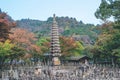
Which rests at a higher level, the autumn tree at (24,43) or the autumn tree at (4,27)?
the autumn tree at (4,27)

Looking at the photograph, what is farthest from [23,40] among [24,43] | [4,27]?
[4,27]

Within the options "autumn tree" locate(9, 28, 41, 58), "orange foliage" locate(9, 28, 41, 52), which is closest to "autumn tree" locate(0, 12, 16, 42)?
"orange foliage" locate(9, 28, 41, 52)

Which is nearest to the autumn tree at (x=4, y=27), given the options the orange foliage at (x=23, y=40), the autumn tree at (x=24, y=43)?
the orange foliage at (x=23, y=40)

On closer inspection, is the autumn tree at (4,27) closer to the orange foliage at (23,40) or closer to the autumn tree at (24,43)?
the orange foliage at (23,40)

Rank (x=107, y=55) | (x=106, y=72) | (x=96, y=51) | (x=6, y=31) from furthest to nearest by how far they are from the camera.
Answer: (x=96, y=51) < (x=107, y=55) < (x=6, y=31) < (x=106, y=72)

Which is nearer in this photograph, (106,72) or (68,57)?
(106,72)

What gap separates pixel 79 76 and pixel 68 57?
24173 millimetres

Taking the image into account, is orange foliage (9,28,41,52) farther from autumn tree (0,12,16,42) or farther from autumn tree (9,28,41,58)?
autumn tree (0,12,16,42)

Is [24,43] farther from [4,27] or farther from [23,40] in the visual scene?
[4,27]

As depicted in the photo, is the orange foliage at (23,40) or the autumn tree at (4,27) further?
the orange foliage at (23,40)

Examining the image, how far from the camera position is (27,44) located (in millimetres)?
49125

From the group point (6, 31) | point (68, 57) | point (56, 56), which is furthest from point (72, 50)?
point (6, 31)

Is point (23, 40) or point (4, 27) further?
point (23, 40)

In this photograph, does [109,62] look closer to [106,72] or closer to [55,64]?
[55,64]
